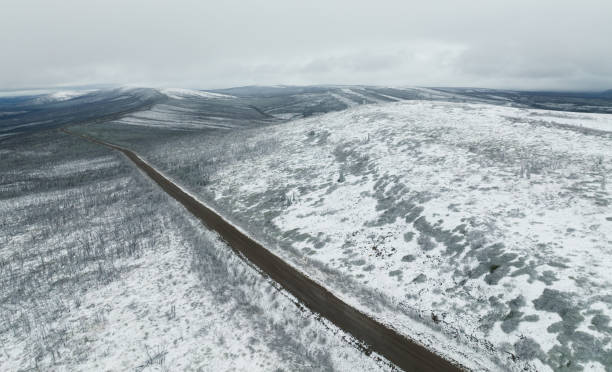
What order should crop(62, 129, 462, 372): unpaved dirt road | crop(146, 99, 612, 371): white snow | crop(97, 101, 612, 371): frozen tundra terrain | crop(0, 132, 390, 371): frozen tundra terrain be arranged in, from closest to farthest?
crop(62, 129, 462, 372): unpaved dirt road < crop(97, 101, 612, 371): frozen tundra terrain < crop(0, 132, 390, 371): frozen tundra terrain < crop(146, 99, 612, 371): white snow

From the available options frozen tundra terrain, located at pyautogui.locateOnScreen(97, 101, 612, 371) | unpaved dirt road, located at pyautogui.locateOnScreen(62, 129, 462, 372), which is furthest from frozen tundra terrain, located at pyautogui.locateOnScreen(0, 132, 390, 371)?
frozen tundra terrain, located at pyautogui.locateOnScreen(97, 101, 612, 371)

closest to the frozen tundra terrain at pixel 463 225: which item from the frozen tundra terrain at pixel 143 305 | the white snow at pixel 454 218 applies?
the white snow at pixel 454 218

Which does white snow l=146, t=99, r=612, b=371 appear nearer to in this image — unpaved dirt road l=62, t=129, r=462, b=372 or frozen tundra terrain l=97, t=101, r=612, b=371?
frozen tundra terrain l=97, t=101, r=612, b=371

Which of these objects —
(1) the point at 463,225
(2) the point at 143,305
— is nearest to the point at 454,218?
(1) the point at 463,225

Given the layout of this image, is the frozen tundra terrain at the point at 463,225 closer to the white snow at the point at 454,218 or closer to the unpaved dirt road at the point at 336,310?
the white snow at the point at 454,218

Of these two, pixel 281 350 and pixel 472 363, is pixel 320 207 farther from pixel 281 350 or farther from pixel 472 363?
pixel 472 363

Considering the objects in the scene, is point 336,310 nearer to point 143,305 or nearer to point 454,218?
point 454,218
